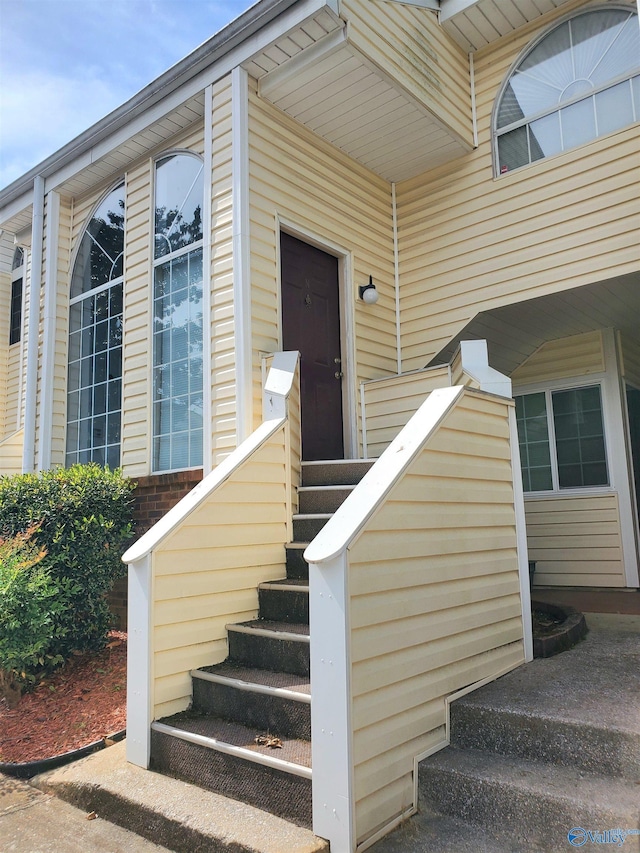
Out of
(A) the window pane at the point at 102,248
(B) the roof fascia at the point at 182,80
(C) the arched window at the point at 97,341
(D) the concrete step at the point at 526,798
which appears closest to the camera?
(D) the concrete step at the point at 526,798

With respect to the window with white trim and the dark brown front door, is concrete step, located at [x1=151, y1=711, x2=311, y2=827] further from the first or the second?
the window with white trim

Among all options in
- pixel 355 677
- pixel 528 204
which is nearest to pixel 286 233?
pixel 528 204

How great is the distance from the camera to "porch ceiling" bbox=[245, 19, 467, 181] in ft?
16.0

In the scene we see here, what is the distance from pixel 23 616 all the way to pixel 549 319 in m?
5.22

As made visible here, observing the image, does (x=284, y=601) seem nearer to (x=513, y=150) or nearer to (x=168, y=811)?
(x=168, y=811)

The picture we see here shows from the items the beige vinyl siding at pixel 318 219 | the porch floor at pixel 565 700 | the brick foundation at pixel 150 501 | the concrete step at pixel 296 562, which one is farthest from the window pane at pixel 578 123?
the brick foundation at pixel 150 501

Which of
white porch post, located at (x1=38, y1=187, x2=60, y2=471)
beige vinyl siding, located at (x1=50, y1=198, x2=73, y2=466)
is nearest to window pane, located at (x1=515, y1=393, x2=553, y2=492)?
beige vinyl siding, located at (x1=50, y1=198, x2=73, y2=466)

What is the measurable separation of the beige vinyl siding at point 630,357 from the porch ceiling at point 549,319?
0.52 feet

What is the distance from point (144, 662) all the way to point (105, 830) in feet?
2.42

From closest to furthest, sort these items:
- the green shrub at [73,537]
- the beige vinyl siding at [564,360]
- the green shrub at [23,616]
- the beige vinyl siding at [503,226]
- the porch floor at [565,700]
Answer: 1. the porch floor at [565,700]
2. the green shrub at [23,616]
3. the green shrub at [73,537]
4. the beige vinyl siding at [503,226]
5. the beige vinyl siding at [564,360]

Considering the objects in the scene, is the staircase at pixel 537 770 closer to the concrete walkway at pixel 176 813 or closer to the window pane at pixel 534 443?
the concrete walkway at pixel 176 813

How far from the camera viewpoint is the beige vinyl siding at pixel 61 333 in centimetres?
663

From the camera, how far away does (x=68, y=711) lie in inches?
156

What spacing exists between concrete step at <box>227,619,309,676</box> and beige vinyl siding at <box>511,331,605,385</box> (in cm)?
460
